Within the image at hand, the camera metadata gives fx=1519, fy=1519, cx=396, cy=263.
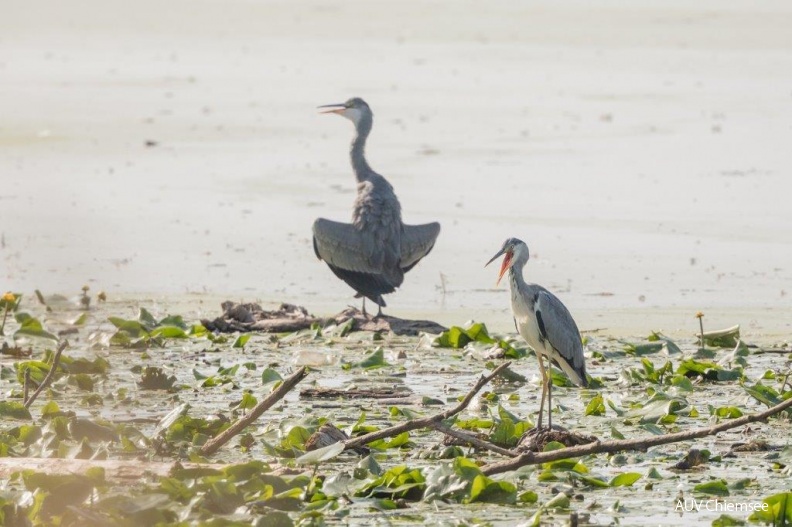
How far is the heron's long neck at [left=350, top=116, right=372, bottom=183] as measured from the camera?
40.2ft

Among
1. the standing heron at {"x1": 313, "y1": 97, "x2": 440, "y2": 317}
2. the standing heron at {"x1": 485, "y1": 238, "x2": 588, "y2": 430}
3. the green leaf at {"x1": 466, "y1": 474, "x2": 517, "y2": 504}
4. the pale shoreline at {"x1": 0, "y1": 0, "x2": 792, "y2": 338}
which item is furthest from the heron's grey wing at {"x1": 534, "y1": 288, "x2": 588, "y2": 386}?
the standing heron at {"x1": 313, "y1": 97, "x2": 440, "y2": 317}

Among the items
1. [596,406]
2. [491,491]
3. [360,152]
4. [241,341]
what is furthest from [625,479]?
[360,152]

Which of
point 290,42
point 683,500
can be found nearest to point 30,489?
point 683,500

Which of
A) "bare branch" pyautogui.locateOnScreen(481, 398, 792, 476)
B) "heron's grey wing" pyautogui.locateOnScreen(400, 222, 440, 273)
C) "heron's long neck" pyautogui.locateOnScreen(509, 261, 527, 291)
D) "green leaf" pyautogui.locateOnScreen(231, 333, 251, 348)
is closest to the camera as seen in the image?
"bare branch" pyautogui.locateOnScreen(481, 398, 792, 476)

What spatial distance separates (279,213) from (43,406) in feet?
22.8

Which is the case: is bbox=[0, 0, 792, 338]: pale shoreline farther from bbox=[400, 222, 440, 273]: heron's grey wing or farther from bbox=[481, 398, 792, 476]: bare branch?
bbox=[481, 398, 792, 476]: bare branch

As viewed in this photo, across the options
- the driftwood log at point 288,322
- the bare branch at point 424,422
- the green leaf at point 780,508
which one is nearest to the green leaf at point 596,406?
the bare branch at point 424,422

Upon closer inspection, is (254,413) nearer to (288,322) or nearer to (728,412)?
(728,412)

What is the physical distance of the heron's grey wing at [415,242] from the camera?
1137 centimetres

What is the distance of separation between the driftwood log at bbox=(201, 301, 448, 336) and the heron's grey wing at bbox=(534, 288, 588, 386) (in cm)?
251

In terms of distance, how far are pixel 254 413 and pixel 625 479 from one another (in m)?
1.55

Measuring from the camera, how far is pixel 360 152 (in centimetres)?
1243

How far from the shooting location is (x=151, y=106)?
2130 cm

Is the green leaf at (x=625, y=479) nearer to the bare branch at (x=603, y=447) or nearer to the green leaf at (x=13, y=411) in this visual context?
the bare branch at (x=603, y=447)
